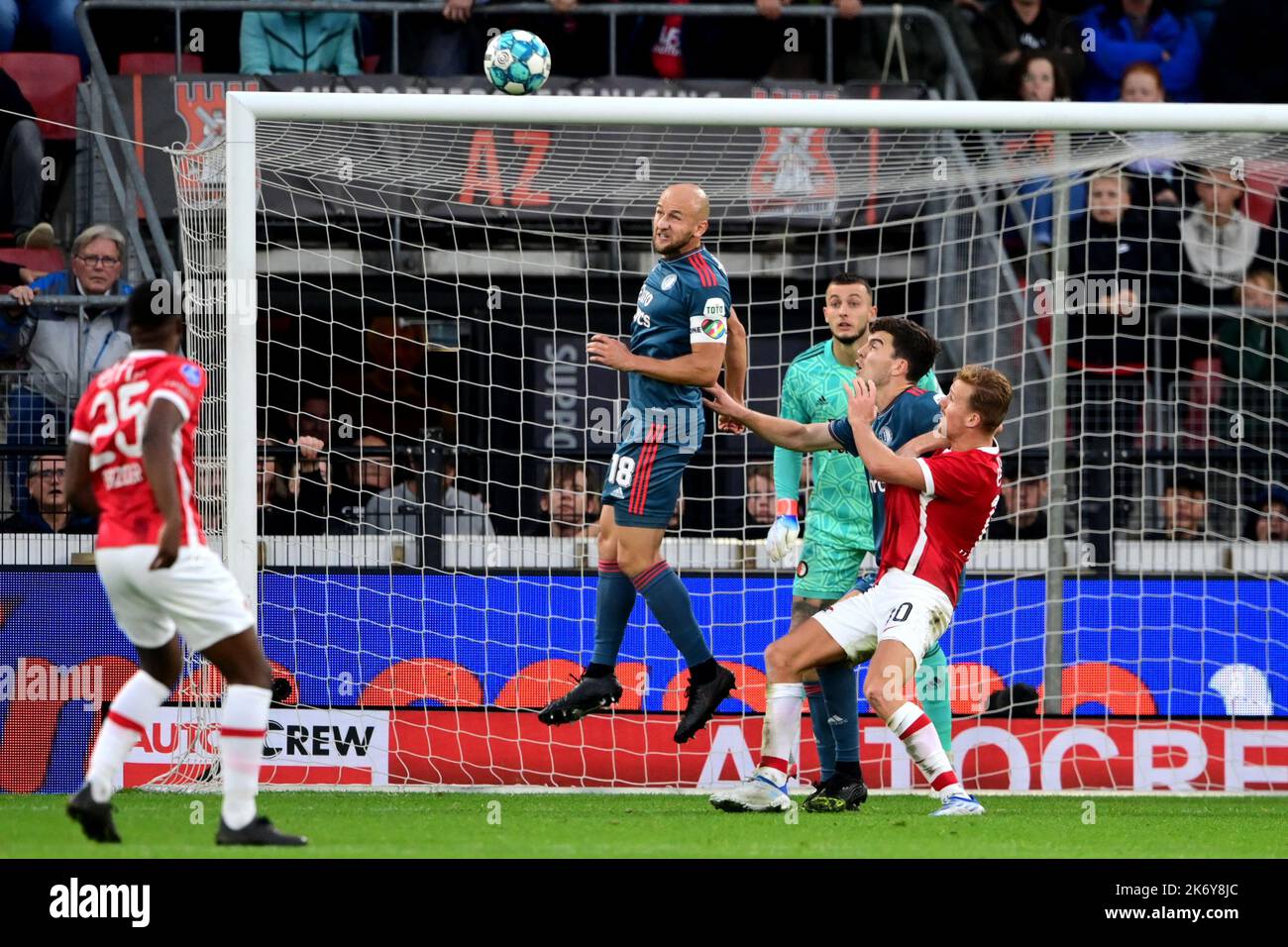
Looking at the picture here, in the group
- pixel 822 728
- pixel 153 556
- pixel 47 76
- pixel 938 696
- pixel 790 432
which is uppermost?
pixel 47 76

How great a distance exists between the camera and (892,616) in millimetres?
6922

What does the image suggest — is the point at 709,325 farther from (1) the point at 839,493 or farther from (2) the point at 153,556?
(2) the point at 153,556

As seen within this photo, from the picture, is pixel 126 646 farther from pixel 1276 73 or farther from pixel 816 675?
pixel 1276 73

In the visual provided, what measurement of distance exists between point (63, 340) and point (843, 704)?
A: 4.95 m

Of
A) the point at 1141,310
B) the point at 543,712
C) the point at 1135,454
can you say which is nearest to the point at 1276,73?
the point at 1141,310

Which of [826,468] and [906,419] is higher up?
[906,419]

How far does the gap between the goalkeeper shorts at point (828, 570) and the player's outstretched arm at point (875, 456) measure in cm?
94

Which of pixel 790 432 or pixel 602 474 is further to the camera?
pixel 602 474

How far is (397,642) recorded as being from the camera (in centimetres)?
908

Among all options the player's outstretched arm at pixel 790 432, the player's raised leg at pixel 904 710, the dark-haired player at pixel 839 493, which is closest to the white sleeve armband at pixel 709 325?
the player's outstretched arm at pixel 790 432

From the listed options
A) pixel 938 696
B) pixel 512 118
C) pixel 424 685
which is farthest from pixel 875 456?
pixel 424 685

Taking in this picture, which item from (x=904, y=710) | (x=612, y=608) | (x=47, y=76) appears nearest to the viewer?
(x=904, y=710)

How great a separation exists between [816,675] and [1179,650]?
2653 mm

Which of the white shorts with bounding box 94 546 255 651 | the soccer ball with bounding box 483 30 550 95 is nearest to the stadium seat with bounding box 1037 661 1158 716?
the soccer ball with bounding box 483 30 550 95
